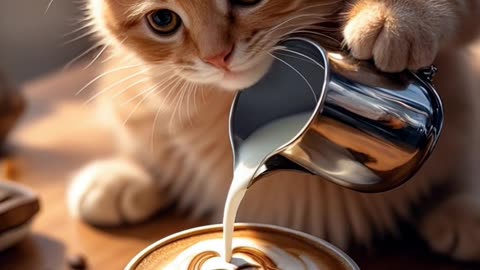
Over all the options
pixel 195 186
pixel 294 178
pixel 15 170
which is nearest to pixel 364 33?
pixel 294 178

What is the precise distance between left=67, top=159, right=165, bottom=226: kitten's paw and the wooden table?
0.8 inches

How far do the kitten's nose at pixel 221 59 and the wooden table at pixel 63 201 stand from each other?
36 centimetres

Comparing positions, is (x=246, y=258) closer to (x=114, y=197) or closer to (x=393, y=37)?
(x=393, y=37)

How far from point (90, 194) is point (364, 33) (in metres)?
0.63

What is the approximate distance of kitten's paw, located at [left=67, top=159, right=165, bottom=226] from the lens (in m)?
1.32

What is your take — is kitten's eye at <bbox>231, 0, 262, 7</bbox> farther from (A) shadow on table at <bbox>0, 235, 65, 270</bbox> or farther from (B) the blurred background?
(B) the blurred background

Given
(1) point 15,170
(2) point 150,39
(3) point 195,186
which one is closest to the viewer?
(2) point 150,39

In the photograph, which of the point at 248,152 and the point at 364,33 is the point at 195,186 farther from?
the point at 364,33

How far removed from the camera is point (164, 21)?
41.8 inches

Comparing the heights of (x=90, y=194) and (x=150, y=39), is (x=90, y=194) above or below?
below

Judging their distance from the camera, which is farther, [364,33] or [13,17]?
[13,17]

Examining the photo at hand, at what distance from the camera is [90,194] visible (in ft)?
4.34

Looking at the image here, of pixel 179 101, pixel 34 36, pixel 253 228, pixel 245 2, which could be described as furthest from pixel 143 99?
pixel 34 36

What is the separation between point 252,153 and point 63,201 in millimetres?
625
